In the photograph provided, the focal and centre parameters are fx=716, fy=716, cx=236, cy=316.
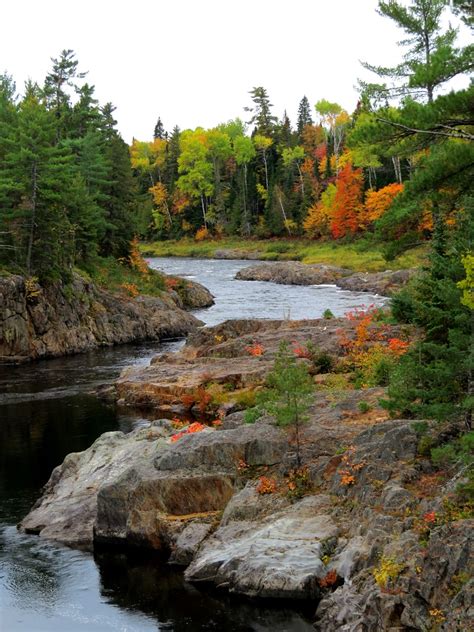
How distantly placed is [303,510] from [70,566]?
5.95m

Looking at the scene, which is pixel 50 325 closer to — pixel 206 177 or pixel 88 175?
pixel 88 175

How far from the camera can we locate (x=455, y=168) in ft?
44.6

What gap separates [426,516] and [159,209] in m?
114

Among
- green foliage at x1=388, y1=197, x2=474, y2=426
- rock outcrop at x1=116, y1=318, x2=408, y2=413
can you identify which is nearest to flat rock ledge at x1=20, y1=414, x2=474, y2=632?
green foliage at x1=388, y1=197, x2=474, y2=426

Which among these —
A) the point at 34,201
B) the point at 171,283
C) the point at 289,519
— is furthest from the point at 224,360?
the point at 171,283

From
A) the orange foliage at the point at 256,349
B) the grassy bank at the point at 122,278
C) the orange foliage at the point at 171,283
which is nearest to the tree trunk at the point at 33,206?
the grassy bank at the point at 122,278

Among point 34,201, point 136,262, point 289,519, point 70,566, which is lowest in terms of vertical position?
point 70,566

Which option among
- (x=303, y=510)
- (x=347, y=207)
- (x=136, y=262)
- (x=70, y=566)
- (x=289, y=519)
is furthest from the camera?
(x=347, y=207)

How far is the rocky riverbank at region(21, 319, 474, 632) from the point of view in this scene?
12156 mm

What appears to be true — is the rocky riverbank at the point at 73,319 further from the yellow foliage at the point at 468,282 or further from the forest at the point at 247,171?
the yellow foliage at the point at 468,282

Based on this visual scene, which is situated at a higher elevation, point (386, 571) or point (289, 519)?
point (386, 571)

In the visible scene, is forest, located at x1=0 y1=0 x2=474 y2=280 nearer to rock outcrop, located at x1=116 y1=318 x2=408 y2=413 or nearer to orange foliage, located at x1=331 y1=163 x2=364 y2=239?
orange foliage, located at x1=331 y1=163 x2=364 y2=239

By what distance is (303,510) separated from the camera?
1628cm

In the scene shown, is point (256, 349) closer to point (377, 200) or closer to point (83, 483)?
point (83, 483)
